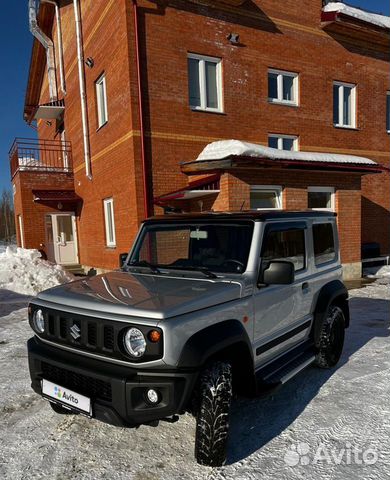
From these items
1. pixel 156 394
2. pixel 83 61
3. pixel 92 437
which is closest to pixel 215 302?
pixel 156 394

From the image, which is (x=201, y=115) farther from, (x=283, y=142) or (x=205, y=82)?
(x=283, y=142)

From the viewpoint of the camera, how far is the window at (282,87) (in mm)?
11461

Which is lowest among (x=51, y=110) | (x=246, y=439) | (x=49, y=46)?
(x=246, y=439)

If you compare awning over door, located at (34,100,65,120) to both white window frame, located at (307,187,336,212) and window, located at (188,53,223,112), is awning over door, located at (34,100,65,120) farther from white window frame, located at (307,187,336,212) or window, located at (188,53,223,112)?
white window frame, located at (307,187,336,212)

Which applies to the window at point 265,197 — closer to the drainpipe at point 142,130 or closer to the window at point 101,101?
the drainpipe at point 142,130

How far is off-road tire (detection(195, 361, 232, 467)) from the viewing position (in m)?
2.53

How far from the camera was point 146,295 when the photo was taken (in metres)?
2.76

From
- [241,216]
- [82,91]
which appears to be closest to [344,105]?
[82,91]

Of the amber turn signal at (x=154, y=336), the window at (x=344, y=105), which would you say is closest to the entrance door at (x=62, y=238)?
the window at (x=344, y=105)

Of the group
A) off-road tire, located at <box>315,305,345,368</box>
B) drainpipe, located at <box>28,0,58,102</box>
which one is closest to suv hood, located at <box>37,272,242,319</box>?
off-road tire, located at <box>315,305,345,368</box>

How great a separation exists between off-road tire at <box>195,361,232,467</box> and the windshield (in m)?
0.94

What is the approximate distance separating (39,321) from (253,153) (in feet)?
20.5

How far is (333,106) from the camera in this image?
12594 mm

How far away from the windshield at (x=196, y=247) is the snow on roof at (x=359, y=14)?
38.6 ft
